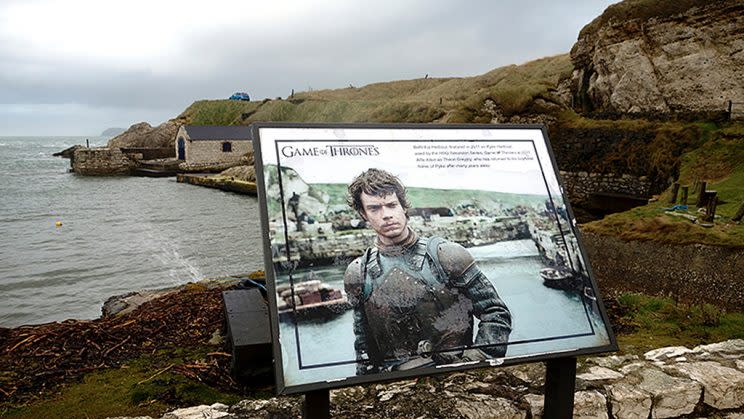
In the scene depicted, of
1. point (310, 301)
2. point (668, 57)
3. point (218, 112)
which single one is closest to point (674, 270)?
point (310, 301)

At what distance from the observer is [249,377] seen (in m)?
3.91

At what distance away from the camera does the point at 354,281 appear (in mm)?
2297

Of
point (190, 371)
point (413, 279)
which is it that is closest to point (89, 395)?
point (190, 371)

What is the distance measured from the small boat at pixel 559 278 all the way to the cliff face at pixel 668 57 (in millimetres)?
19014

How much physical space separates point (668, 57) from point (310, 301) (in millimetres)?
21688

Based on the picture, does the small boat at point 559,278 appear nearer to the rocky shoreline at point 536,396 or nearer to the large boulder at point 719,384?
the rocky shoreline at point 536,396

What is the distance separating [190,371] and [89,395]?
699 mm

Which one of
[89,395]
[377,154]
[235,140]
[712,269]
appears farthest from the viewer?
[235,140]

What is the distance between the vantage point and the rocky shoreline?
3031mm

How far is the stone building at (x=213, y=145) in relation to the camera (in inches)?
1991

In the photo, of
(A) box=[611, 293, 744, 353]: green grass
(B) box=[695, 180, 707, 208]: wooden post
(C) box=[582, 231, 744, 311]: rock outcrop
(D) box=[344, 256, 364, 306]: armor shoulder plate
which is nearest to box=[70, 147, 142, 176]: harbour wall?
(B) box=[695, 180, 707, 208]: wooden post

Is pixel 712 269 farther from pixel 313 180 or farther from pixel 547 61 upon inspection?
pixel 547 61

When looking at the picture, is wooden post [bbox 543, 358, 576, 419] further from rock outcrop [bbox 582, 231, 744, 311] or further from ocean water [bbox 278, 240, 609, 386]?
rock outcrop [bbox 582, 231, 744, 311]

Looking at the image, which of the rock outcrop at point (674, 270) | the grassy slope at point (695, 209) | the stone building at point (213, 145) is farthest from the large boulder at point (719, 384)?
the stone building at point (213, 145)
